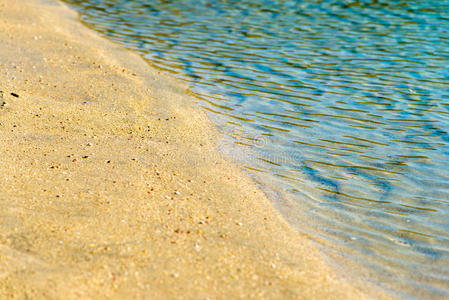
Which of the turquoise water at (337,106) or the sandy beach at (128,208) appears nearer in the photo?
the sandy beach at (128,208)

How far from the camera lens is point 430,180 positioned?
15.9ft

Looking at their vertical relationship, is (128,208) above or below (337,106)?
above

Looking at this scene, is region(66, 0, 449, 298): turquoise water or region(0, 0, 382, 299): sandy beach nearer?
region(0, 0, 382, 299): sandy beach

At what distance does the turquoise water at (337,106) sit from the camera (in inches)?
157

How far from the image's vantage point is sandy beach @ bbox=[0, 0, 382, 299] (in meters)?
3.03

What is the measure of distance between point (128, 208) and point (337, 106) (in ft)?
11.9

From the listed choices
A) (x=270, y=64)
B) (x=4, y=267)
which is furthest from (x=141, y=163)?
(x=270, y=64)

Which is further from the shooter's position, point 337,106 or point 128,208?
point 337,106

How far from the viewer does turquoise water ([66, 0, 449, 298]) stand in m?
3.99

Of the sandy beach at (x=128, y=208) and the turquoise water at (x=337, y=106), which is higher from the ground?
the sandy beach at (x=128, y=208)

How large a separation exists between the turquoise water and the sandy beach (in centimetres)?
41

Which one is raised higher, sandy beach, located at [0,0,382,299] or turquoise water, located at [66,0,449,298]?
sandy beach, located at [0,0,382,299]

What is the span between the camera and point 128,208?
376 centimetres

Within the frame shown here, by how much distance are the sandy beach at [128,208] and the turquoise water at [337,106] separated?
1.34 ft
